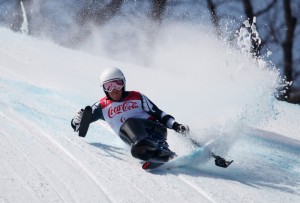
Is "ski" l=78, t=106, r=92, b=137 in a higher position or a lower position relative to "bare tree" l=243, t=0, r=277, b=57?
lower

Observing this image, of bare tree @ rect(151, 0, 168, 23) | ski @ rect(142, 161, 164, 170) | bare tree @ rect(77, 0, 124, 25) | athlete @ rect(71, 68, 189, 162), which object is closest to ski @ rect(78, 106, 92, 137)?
athlete @ rect(71, 68, 189, 162)

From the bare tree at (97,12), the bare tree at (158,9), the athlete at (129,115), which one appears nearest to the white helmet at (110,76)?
the athlete at (129,115)

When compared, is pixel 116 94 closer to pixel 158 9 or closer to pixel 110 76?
pixel 110 76

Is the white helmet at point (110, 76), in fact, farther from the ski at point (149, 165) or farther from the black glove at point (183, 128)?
the ski at point (149, 165)

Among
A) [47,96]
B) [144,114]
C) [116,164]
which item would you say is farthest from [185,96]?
[116,164]

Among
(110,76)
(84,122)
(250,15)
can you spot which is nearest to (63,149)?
(84,122)

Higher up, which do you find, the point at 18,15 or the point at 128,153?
the point at 18,15

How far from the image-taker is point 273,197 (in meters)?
3.30

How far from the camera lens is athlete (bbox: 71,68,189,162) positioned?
4.03m

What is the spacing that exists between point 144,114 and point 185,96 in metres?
5.14

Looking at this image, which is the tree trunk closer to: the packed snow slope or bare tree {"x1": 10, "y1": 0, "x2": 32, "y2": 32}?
the packed snow slope

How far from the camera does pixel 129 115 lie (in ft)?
14.2

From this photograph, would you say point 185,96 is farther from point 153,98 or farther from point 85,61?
point 85,61

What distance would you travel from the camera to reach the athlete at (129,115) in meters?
4.03
